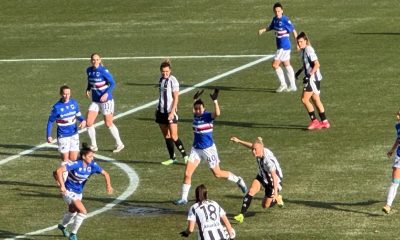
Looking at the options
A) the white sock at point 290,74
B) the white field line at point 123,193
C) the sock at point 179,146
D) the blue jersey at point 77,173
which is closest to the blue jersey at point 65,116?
the white field line at point 123,193

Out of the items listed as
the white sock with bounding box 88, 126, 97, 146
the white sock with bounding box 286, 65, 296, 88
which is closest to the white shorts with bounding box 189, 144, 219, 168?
the white sock with bounding box 88, 126, 97, 146

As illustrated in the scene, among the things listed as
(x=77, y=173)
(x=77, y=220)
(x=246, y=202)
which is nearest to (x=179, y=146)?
(x=246, y=202)

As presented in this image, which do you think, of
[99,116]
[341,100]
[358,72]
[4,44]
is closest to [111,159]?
[99,116]

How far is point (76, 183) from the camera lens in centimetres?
2725

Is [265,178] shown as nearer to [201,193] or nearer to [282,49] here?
[201,193]

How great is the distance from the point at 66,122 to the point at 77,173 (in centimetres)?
587

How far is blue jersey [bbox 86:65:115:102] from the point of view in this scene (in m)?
35.3

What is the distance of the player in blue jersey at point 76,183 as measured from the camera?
88.2ft

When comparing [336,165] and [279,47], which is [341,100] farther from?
[336,165]

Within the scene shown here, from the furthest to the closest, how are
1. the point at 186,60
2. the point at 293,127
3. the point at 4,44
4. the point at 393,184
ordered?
1. the point at 4,44
2. the point at 186,60
3. the point at 293,127
4. the point at 393,184

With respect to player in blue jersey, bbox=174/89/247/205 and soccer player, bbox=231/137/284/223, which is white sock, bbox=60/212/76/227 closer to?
player in blue jersey, bbox=174/89/247/205

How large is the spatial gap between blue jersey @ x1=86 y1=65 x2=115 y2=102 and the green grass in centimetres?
184

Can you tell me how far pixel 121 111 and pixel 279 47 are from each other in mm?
6253

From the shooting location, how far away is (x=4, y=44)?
53406 millimetres
